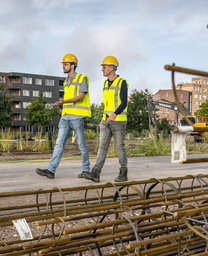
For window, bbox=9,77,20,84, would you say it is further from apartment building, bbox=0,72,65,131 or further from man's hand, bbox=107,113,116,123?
man's hand, bbox=107,113,116,123

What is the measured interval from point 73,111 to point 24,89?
9383 cm

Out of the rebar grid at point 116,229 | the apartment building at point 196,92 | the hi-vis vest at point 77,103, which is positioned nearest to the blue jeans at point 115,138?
the hi-vis vest at point 77,103

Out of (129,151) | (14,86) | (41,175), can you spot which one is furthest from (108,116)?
(14,86)

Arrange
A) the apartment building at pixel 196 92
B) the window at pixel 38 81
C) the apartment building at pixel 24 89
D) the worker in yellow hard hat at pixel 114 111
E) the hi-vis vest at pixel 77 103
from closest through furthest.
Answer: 1. the worker in yellow hard hat at pixel 114 111
2. the hi-vis vest at pixel 77 103
3. the apartment building at pixel 24 89
4. the window at pixel 38 81
5. the apartment building at pixel 196 92

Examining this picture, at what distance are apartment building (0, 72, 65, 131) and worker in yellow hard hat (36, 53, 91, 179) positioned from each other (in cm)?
8993

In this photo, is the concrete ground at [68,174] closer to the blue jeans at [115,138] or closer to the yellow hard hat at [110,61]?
the blue jeans at [115,138]

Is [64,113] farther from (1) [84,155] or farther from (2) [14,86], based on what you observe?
(2) [14,86]

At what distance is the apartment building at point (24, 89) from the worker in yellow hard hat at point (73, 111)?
89.9 meters

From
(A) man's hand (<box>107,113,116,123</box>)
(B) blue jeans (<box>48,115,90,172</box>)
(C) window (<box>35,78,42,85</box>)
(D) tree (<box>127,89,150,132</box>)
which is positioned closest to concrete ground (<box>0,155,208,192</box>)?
(B) blue jeans (<box>48,115,90,172</box>)

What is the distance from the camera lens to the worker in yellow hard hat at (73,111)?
7.62m

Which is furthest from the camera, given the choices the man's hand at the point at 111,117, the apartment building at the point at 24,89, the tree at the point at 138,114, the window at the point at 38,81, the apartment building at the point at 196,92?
the apartment building at the point at 196,92

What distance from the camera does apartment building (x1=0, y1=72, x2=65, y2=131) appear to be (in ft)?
322

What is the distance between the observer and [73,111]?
7.69 m

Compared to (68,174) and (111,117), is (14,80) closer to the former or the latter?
(68,174)
